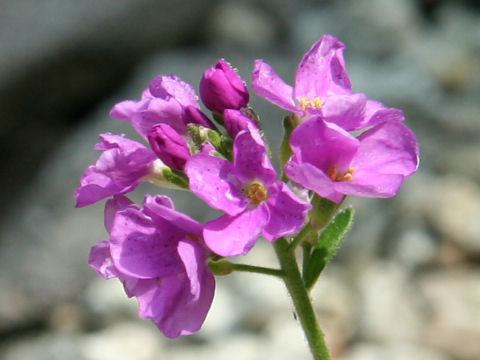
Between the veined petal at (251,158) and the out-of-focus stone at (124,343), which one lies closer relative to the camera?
the veined petal at (251,158)

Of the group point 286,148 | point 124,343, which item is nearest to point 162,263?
point 286,148

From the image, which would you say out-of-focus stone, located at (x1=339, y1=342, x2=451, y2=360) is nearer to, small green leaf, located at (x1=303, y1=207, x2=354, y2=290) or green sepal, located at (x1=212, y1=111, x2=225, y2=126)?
small green leaf, located at (x1=303, y1=207, x2=354, y2=290)

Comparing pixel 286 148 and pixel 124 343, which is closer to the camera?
pixel 286 148

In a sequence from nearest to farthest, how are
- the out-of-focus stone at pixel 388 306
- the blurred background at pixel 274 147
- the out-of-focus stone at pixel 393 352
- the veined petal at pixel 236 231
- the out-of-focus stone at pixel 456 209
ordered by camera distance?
the veined petal at pixel 236 231
the out-of-focus stone at pixel 393 352
the out-of-focus stone at pixel 388 306
the blurred background at pixel 274 147
the out-of-focus stone at pixel 456 209

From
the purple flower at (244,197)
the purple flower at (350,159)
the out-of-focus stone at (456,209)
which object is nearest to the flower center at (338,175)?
the purple flower at (350,159)

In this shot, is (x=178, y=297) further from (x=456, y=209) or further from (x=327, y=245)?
(x=456, y=209)

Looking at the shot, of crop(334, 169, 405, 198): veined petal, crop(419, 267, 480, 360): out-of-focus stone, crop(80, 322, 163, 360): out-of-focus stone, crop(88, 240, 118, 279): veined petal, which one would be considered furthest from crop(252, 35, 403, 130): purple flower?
crop(80, 322, 163, 360): out-of-focus stone

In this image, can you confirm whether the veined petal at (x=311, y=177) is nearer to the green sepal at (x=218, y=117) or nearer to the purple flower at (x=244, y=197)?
the purple flower at (x=244, y=197)
